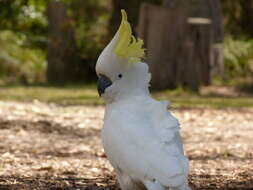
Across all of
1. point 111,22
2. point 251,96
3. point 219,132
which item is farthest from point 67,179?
point 111,22

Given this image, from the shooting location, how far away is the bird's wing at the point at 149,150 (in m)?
3.56

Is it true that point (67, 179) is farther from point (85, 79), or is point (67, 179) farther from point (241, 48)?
point (241, 48)

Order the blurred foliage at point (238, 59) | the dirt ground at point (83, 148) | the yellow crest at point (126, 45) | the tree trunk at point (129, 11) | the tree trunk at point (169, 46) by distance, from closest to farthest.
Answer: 1. the yellow crest at point (126, 45)
2. the dirt ground at point (83, 148)
3. the tree trunk at point (169, 46)
4. the blurred foliage at point (238, 59)
5. the tree trunk at point (129, 11)

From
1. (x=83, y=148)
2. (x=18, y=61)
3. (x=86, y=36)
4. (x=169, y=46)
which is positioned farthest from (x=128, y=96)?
(x=18, y=61)

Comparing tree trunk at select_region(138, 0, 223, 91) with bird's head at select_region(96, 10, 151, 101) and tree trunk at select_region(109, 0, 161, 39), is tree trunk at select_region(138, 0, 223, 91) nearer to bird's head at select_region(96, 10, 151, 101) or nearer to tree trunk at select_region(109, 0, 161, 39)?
tree trunk at select_region(109, 0, 161, 39)

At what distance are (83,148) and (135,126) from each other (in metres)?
2.95

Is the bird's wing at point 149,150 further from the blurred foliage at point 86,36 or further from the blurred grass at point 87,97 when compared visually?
the blurred foliage at point 86,36

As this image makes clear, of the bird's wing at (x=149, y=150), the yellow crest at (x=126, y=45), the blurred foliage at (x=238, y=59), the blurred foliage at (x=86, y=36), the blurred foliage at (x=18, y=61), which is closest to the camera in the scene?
the bird's wing at (x=149, y=150)

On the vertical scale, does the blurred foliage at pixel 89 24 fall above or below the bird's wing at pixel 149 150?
below

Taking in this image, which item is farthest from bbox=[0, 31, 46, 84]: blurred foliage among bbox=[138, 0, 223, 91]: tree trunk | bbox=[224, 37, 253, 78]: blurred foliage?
bbox=[138, 0, 223, 91]: tree trunk

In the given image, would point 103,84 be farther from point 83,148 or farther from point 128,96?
point 83,148

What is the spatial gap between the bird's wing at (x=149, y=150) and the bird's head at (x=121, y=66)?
0.43 ft

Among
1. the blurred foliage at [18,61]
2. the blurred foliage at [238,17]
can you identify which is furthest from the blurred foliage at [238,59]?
the blurred foliage at [18,61]

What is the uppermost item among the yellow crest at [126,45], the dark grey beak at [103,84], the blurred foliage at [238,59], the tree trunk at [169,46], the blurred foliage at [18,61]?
the yellow crest at [126,45]
